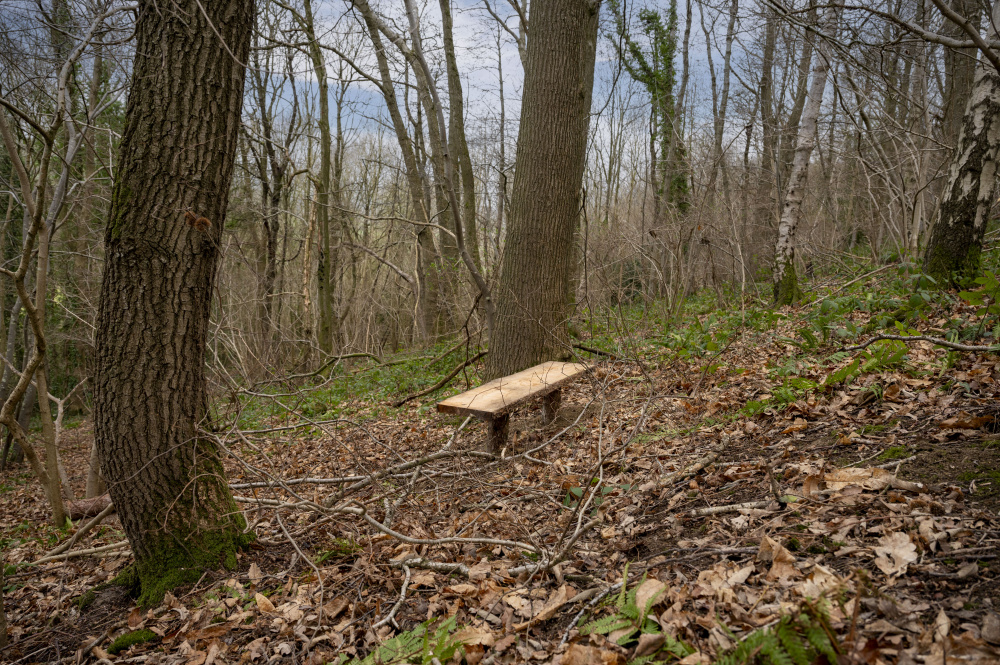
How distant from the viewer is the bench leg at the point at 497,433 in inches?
175

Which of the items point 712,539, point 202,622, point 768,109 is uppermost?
point 768,109

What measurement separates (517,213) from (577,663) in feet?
14.4

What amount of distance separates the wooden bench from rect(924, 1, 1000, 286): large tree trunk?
3286 millimetres

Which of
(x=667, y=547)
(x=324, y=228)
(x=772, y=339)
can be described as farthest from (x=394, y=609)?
(x=324, y=228)

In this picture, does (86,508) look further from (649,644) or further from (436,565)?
(649,644)

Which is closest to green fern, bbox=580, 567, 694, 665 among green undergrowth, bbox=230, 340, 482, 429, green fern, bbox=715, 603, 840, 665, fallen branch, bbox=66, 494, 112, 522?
green fern, bbox=715, 603, 840, 665

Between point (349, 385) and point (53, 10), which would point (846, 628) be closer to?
point (349, 385)

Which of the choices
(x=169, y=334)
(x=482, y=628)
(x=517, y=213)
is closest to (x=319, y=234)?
(x=517, y=213)

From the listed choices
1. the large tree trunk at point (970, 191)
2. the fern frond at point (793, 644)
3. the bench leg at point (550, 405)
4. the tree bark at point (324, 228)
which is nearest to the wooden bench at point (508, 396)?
the bench leg at point (550, 405)

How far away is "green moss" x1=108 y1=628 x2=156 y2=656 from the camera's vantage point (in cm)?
265

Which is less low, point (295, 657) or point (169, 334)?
point (169, 334)

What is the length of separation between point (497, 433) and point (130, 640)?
8.57 feet

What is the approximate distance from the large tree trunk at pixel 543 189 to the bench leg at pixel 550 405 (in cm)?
64

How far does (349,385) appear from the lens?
9.09 metres
